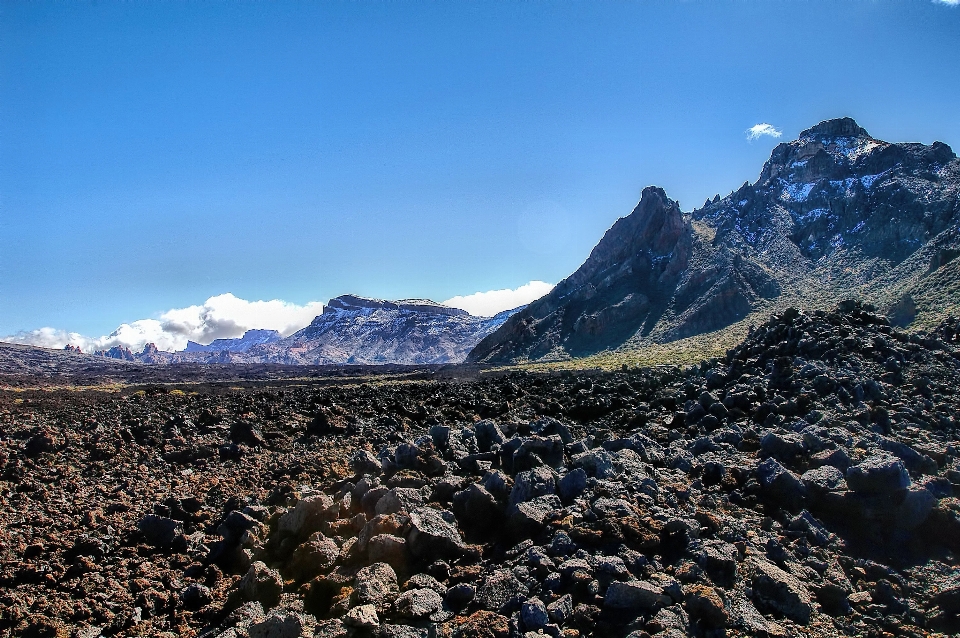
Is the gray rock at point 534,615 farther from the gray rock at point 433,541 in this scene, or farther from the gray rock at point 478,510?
the gray rock at point 478,510

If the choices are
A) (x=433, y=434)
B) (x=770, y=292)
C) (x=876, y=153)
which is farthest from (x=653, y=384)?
(x=876, y=153)

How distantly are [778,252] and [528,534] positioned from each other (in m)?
97.9

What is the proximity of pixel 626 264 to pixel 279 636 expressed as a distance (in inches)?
4361

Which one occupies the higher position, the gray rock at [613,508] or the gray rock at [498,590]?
the gray rock at [613,508]

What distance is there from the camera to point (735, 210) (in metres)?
110

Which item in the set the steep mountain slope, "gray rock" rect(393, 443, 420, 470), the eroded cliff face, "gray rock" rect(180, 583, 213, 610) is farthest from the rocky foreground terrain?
the eroded cliff face

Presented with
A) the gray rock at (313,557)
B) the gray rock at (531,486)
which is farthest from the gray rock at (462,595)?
the gray rock at (313,557)

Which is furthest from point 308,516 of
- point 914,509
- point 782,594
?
point 914,509

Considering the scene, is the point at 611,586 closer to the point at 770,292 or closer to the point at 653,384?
the point at 653,384

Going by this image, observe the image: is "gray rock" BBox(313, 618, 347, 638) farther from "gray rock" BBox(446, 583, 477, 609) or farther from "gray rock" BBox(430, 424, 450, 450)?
"gray rock" BBox(430, 424, 450, 450)

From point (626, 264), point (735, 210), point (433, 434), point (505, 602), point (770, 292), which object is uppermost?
point (735, 210)

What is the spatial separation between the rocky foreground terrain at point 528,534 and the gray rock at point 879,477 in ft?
0.10

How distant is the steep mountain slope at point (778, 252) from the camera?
223ft

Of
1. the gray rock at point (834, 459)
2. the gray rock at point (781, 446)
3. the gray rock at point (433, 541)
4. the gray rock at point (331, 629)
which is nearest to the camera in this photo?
the gray rock at point (331, 629)
